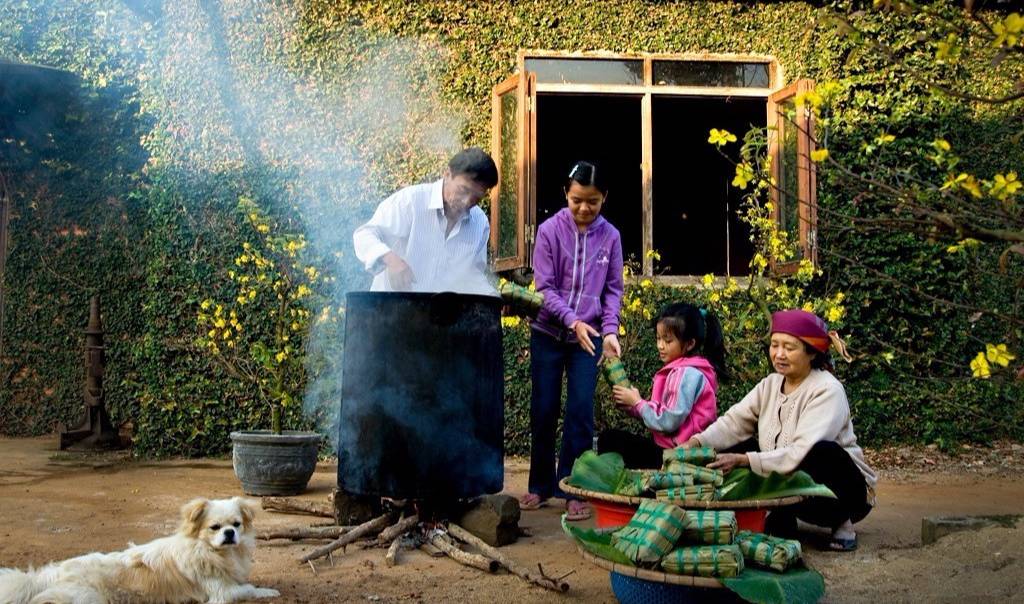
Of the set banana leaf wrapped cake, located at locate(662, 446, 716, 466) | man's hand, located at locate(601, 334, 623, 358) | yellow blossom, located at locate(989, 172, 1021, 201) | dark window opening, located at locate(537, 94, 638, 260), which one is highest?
dark window opening, located at locate(537, 94, 638, 260)

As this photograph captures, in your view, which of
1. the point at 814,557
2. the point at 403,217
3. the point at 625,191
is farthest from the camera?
the point at 625,191

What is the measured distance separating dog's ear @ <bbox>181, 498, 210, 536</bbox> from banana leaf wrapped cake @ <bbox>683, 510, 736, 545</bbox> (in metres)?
1.67

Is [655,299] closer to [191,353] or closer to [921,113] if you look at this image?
[921,113]

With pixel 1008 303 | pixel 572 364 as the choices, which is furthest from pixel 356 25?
pixel 1008 303

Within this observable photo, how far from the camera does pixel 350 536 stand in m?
3.72

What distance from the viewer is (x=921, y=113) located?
24.6ft

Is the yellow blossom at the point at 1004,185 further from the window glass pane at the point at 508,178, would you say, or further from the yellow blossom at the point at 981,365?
the window glass pane at the point at 508,178

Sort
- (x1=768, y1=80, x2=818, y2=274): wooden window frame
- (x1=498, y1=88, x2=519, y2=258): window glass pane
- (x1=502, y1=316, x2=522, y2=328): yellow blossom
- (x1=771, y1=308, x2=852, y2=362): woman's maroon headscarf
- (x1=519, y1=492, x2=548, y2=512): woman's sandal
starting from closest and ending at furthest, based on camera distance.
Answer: (x1=771, y1=308, x2=852, y2=362): woman's maroon headscarf < (x1=519, y1=492, x2=548, y2=512): woman's sandal < (x1=502, y1=316, x2=522, y2=328): yellow blossom < (x1=768, y1=80, x2=818, y2=274): wooden window frame < (x1=498, y1=88, x2=519, y2=258): window glass pane

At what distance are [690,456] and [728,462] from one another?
0.26 m

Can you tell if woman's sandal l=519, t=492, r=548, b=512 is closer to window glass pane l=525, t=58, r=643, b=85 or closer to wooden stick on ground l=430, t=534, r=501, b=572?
wooden stick on ground l=430, t=534, r=501, b=572

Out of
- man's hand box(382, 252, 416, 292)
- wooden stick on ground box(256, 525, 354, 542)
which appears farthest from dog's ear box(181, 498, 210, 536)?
man's hand box(382, 252, 416, 292)

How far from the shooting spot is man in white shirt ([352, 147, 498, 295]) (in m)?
4.01

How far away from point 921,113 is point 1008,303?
1.75 metres

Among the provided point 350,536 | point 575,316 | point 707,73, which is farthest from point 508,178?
point 350,536
